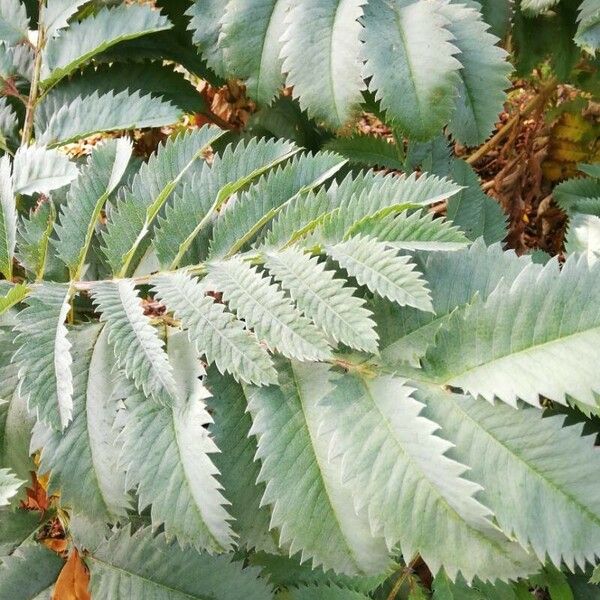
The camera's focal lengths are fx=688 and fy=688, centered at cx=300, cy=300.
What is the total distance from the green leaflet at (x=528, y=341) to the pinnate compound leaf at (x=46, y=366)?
1.12 feet

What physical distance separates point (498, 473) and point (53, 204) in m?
0.62

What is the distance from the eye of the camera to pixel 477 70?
0.94 meters

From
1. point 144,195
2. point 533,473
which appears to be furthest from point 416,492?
point 144,195

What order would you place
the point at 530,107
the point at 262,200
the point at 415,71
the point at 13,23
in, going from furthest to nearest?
1. the point at 530,107
2. the point at 13,23
3. the point at 415,71
4. the point at 262,200

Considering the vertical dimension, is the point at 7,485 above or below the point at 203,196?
below

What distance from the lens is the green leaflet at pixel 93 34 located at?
3.03 ft

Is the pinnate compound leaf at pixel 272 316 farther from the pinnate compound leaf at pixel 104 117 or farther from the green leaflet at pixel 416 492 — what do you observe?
the pinnate compound leaf at pixel 104 117

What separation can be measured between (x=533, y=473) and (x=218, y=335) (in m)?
0.30

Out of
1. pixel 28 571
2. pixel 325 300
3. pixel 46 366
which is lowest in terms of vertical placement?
pixel 28 571

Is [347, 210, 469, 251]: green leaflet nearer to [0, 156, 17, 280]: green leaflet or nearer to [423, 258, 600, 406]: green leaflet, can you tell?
[423, 258, 600, 406]: green leaflet

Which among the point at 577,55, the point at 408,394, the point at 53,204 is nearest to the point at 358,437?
the point at 408,394

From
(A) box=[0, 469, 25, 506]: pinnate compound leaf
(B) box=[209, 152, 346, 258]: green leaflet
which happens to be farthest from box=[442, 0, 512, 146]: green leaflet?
(A) box=[0, 469, 25, 506]: pinnate compound leaf

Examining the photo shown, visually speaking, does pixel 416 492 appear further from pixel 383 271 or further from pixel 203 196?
pixel 203 196

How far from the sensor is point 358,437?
594 millimetres
